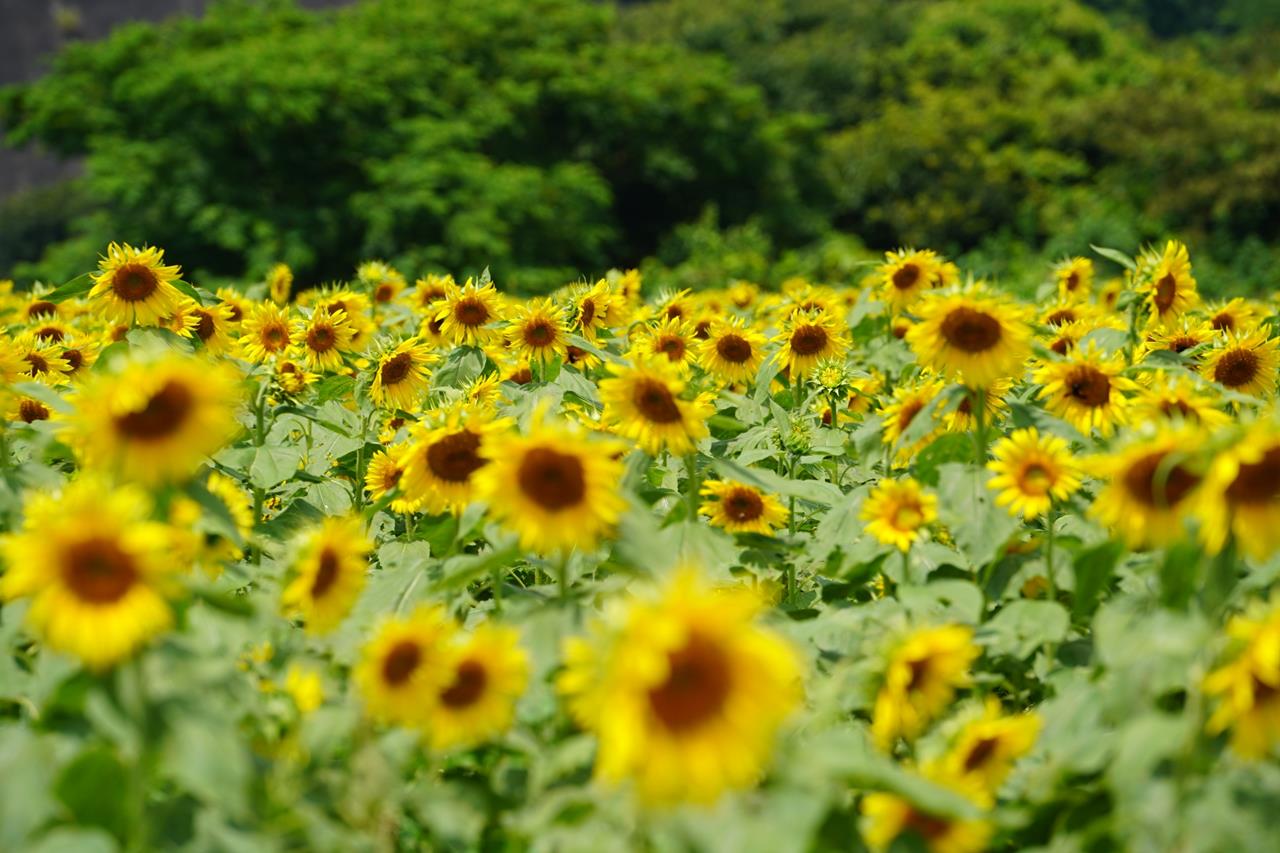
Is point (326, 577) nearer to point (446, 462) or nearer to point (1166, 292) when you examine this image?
point (446, 462)

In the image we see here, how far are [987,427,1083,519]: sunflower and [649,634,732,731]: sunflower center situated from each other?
0.97 m

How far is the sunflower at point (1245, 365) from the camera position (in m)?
3.07

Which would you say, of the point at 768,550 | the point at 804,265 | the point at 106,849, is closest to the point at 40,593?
the point at 106,849

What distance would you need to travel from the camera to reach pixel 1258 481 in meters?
1.82

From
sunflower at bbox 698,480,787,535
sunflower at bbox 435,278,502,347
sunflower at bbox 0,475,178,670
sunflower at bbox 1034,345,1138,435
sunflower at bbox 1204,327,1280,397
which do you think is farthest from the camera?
sunflower at bbox 435,278,502,347

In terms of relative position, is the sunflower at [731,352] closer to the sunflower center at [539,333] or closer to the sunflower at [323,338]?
the sunflower center at [539,333]

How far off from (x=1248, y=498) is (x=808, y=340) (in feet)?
Answer: 6.43

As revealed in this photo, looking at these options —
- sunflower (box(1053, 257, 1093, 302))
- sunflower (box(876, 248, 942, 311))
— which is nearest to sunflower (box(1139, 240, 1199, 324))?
sunflower (box(876, 248, 942, 311))

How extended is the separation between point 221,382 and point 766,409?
2156 millimetres

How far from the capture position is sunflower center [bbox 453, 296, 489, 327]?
3.66 metres

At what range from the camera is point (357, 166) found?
2064 cm

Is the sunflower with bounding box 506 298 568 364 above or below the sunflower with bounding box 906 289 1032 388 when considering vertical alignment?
below

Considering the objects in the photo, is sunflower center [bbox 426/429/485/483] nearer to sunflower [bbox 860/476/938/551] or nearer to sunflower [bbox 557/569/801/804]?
sunflower [bbox 860/476/938/551]

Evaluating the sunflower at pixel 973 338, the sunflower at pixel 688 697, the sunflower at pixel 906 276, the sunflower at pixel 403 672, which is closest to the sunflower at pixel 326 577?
the sunflower at pixel 403 672
